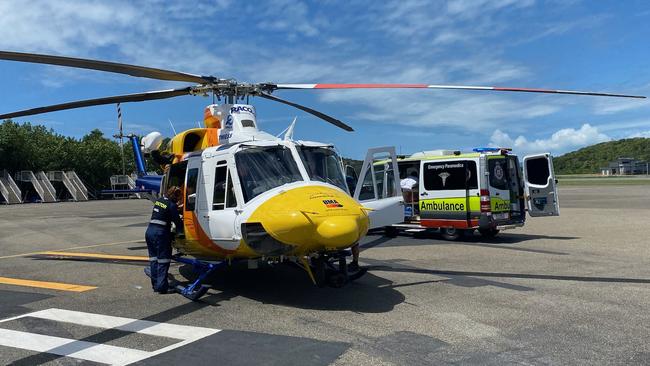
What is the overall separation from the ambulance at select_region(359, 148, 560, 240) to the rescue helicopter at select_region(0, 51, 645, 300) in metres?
5.16

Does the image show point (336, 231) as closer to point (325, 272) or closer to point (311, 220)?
point (311, 220)

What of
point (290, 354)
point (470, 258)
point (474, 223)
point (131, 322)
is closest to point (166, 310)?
point (131, 322)

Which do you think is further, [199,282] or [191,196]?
[191,196]

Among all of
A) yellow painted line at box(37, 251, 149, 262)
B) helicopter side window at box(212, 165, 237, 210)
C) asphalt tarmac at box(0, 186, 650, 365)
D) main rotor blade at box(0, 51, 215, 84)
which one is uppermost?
main rotor blade at box(0, 51, 215, 84)

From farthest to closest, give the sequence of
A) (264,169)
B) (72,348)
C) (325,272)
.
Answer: (264,169)
(325,272)
(72,348)

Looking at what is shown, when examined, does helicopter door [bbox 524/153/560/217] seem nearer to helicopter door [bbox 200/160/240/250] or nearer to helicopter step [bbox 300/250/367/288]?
helicopter step [bbox 300/250/367/288]

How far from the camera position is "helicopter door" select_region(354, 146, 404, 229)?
8453mm

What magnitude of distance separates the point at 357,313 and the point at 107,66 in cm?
492

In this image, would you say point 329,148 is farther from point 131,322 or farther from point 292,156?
point 131,322

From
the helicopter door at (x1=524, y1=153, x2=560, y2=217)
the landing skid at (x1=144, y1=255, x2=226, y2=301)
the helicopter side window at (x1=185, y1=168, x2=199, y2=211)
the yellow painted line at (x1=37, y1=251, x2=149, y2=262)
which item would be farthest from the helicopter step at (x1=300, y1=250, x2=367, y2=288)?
the helicopter door at (x1=524, y1=153, x2=560, y2=217)

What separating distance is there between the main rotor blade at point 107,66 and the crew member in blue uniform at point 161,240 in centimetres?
202

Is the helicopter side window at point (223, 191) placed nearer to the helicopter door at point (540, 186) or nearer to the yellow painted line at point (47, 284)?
the yellow painted line at point (47, 284)

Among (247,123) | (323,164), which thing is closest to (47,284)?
(247,123)

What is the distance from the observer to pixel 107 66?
7.02m
